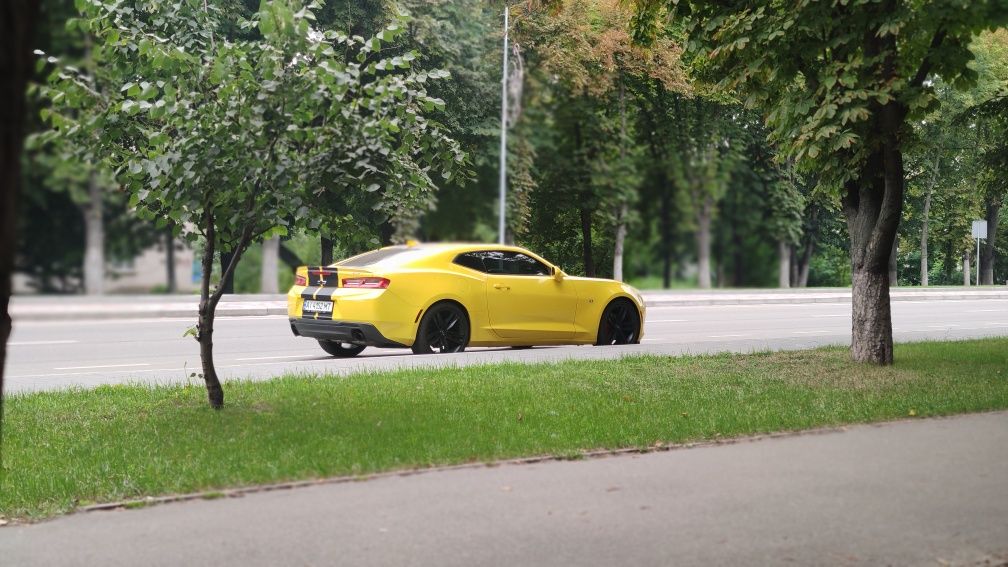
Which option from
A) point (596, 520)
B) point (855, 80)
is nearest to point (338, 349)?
point (855, 80)

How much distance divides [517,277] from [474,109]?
10.7 m

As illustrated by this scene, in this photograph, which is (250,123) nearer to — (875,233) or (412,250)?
(412,250)

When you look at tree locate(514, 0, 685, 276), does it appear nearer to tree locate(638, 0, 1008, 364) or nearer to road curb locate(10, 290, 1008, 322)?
road curb locate(10, 290, 1008, 322)

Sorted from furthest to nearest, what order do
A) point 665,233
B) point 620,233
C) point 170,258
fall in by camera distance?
point 620,233, point 665,233, point 170,258

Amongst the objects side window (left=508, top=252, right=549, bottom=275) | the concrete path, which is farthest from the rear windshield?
the concrete path

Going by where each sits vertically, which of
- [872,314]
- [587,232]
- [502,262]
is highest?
[587,232]

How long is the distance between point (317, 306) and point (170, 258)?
789 cm

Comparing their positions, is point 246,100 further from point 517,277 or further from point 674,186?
point 517,277

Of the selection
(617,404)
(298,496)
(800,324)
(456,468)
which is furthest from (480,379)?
(800,324)

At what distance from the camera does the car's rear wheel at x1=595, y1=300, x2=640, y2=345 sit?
16.5 m

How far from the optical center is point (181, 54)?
26.9ft

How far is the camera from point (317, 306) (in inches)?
564

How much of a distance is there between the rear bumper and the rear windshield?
0.93 meters

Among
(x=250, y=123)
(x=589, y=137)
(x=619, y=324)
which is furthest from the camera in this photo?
(x=619, y=324)
